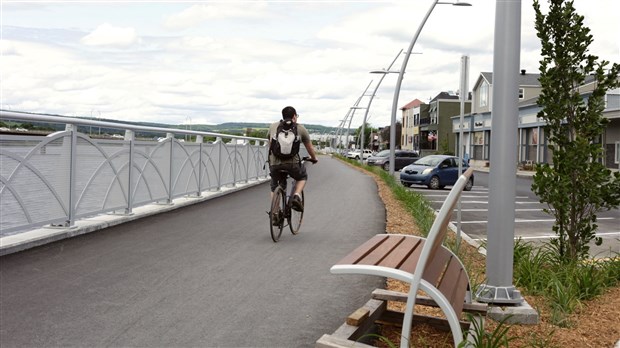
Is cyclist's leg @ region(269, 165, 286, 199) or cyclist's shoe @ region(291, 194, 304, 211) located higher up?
cyclist's leg @ region(269, 165, 286, 199)

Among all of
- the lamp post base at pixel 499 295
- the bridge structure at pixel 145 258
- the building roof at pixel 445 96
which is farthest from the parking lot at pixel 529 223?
the building roof at pixel 445 96

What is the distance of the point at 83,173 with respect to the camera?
846cm

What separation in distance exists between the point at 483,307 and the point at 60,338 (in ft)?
9.23

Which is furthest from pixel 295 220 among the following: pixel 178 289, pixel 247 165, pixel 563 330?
pixel 247 165

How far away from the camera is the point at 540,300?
5.20 metres

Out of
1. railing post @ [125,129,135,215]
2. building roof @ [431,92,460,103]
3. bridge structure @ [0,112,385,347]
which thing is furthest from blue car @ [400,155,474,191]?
building roof @ [431,92,460,103]

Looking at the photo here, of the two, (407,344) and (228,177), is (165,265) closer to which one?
(407,344)

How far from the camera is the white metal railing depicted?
691cm

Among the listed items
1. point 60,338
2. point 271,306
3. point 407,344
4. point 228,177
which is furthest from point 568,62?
point 228,177

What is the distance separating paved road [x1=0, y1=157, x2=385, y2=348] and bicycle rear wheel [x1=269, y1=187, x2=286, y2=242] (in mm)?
165

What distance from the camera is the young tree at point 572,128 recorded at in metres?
6.61

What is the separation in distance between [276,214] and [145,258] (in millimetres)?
1981

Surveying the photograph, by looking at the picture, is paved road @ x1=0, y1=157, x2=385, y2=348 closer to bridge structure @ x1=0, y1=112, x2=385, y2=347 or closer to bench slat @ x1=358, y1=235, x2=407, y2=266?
bridge structure @ x1=0, y1=112, x2=385, y2=347

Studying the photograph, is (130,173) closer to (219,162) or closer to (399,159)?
(219,162)
